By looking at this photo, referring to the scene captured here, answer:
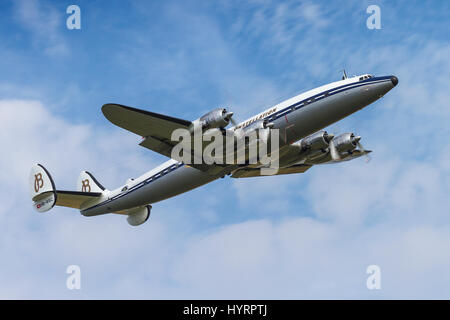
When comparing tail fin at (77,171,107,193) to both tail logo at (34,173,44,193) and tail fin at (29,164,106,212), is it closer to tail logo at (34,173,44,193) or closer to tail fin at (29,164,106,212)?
tail fin at (29,164,106,212)

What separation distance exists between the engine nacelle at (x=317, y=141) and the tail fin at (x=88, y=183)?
43.3 feet

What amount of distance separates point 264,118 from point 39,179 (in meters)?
15.0

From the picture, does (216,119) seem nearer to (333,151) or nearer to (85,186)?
(333,151)

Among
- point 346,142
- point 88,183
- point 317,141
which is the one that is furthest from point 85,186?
point 346,142

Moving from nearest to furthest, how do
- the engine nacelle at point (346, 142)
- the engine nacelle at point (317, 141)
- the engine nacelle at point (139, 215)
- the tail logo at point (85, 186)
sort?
1. the engine nacelle at point (317, 141)
2. the engine nacelle at point (346, 142)
3. the engine nacelle at point (139, 215)
4. the tail logo at point (85, 186)

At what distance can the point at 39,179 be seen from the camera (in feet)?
109

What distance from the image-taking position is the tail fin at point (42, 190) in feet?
105

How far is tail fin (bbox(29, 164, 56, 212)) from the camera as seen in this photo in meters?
32.1

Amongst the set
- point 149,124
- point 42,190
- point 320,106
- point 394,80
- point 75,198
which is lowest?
point 75,198

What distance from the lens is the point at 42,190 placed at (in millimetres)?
32375

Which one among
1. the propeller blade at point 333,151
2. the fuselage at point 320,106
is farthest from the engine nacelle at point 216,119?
the propeller blade at point 333,151

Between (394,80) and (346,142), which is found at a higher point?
(394,80)

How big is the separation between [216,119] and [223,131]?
90cm

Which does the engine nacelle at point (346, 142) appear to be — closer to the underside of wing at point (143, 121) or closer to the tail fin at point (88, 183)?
the underside of wing at point (143, 121)
